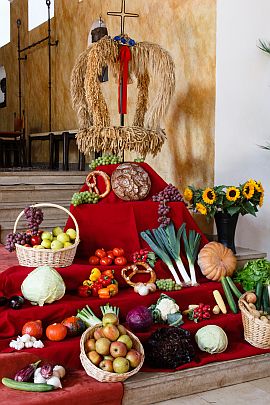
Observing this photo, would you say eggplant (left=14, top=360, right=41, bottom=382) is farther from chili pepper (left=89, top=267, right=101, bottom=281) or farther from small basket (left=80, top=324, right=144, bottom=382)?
chili pepper (left=89, top=267, right=101, bottom=281)

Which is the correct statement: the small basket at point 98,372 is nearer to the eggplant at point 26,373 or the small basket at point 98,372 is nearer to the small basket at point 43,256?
the eggplant at point 26,373

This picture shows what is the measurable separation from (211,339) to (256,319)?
1.13ft

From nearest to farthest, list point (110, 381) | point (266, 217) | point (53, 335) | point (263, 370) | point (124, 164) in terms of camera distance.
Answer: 1. point (110, 381)
2. point (53, 335)
3. point (263, 370)
4. point (124, 164)
5. point (266, 217)

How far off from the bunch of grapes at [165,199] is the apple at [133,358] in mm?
1463

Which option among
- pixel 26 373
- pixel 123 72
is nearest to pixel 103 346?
pixel 26 373

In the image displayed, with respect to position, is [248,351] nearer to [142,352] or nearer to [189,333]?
[189,333]

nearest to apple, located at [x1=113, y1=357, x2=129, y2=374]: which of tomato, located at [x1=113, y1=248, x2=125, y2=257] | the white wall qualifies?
tomato, located at [x1=113, y1=248, x2=125, y2=257]

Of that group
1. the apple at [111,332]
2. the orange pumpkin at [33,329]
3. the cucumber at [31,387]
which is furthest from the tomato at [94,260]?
the cucumber at [31,387]

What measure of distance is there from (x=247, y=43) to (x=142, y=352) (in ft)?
11.5

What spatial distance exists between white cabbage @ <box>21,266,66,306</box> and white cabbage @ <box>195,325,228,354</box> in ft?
3.12

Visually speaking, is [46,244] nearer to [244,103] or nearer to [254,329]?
[254,329]

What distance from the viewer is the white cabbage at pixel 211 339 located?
3.70m

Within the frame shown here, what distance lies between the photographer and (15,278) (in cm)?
387

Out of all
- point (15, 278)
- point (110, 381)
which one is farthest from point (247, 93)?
point (110, 381)
